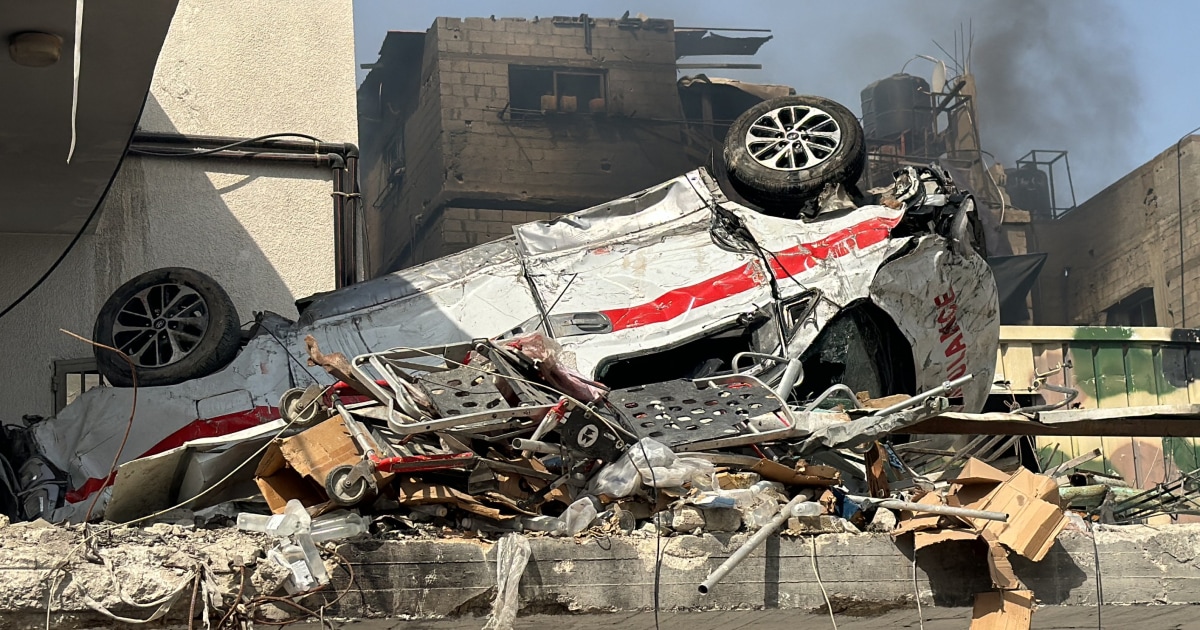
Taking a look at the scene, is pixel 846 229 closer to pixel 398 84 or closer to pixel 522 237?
pixel 522 237

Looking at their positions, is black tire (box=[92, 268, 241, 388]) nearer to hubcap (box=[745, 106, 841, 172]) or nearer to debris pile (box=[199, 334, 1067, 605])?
debris pile (box=[199, 334, 1067, 605])

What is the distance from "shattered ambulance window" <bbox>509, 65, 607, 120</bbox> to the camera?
2747 cm

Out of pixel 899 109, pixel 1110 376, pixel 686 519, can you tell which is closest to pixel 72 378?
pixel 686 519

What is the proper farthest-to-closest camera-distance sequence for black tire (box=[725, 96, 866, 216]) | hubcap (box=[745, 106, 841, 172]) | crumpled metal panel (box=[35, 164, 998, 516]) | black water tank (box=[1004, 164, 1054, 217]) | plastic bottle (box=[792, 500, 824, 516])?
black water tank (box=[1004, 164, 1054, 217])
hubcap (box=[745, 106, 841, 172])
black tire (box=[725, 96, 866, 216])
crumpled metal panel (box=[35, 164, 998, 516])
plastic bottle (box=[792, 500, 824, 516])

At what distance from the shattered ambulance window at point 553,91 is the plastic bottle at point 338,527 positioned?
2342 cm

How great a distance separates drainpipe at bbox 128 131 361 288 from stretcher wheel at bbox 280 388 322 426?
5.33m

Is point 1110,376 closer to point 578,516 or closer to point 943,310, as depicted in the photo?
point 943,310

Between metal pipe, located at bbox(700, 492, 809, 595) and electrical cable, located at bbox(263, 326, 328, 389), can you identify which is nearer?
metal pipe, located at bbox(700, 492, 809, 595)

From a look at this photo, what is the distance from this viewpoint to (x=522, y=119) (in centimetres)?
2736

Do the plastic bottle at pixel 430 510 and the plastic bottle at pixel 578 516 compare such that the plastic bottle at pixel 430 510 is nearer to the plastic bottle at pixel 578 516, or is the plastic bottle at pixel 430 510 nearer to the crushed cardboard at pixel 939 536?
the plastic bottle at pixel 578 516

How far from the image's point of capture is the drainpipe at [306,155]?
1035 cm

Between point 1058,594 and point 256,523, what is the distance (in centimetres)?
254

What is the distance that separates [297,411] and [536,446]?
0.93 meters

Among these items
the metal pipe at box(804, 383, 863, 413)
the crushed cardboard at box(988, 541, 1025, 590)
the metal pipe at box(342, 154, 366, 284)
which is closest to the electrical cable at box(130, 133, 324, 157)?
the metal pipe at box(342, 154, 366, 284)
